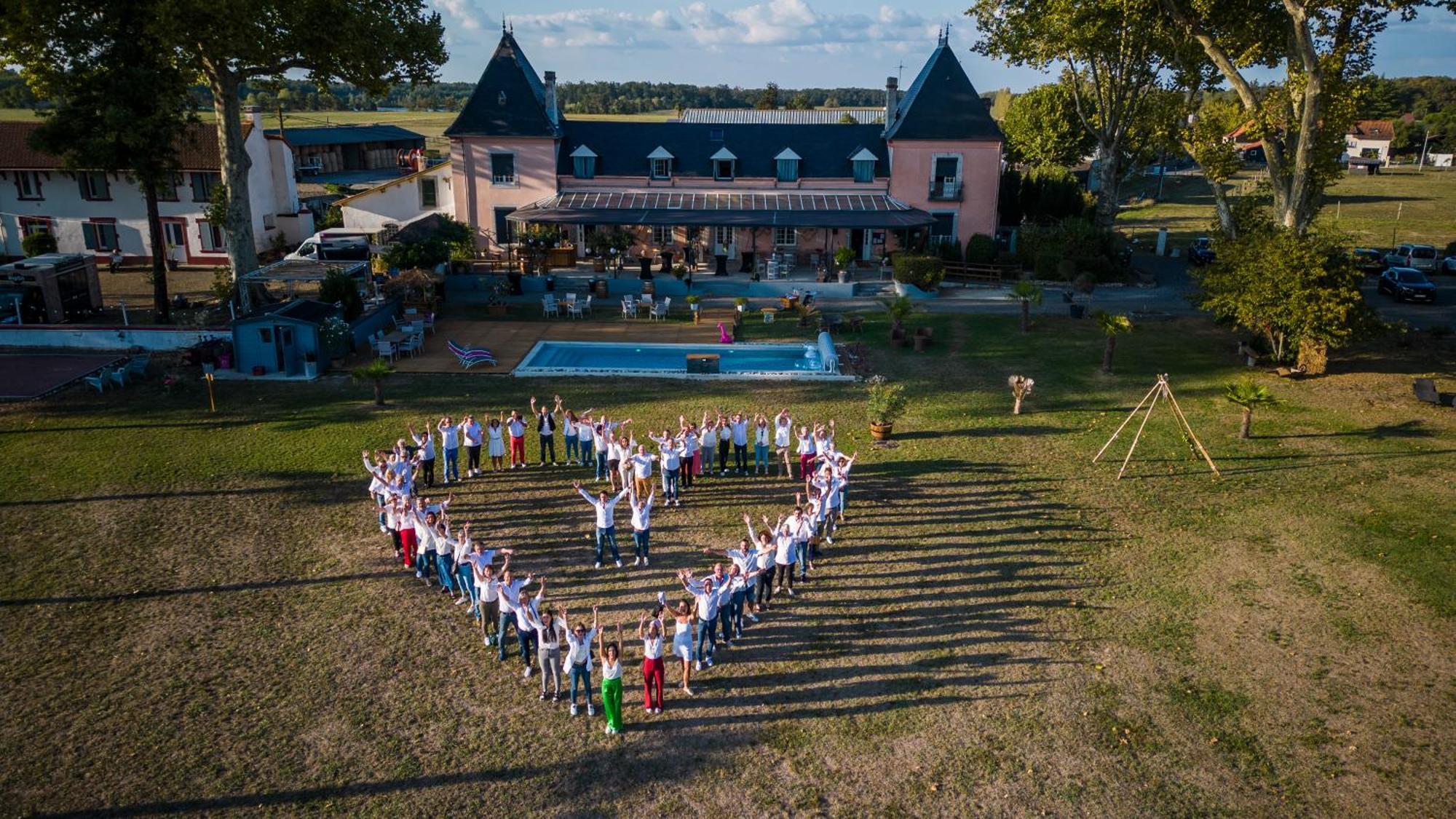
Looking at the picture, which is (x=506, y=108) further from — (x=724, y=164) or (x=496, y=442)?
(x=496, y=442)

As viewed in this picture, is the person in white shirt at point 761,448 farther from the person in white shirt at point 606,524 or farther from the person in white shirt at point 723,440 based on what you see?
A: the person in white shirt at point 606,524

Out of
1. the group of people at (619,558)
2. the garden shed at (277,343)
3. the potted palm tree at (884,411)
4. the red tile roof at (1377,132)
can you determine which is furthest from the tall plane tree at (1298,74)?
the red tile roof at (1377,132)

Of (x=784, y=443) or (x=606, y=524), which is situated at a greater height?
(x=784, y=443)

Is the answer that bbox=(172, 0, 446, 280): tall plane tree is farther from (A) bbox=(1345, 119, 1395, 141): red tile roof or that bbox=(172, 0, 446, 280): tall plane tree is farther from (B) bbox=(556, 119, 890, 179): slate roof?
(A) bbox=(1345, 119, 1395, 141): red tile roof

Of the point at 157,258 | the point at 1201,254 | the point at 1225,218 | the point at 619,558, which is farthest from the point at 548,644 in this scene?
the point at 1201,254

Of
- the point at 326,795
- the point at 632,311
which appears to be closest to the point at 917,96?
the point at 632,311
